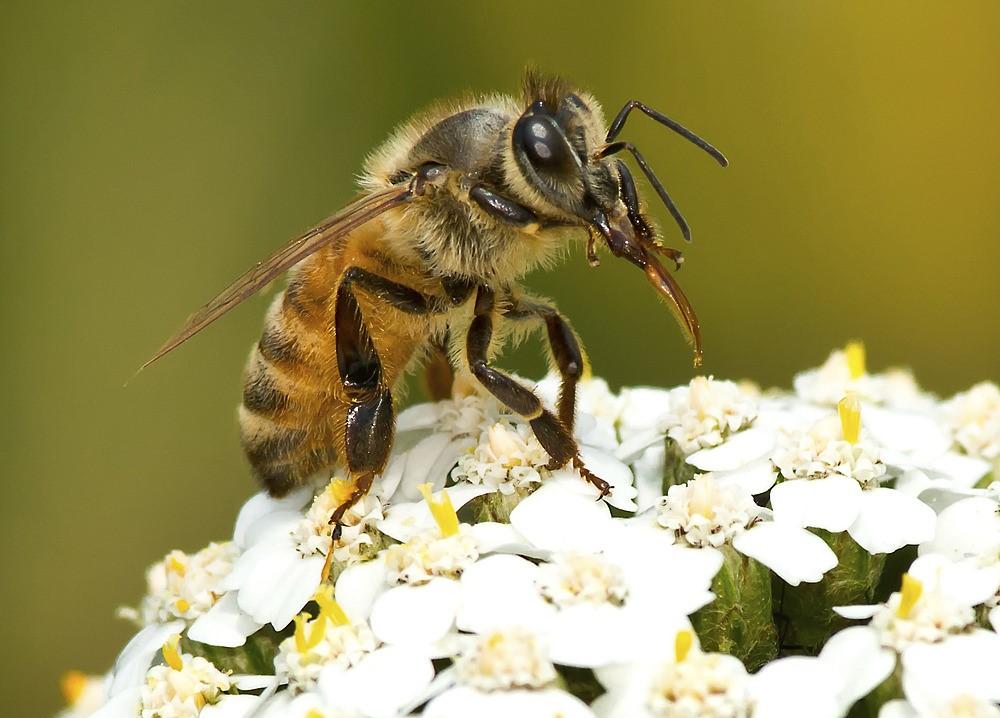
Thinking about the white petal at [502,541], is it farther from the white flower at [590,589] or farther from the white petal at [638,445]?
the white petal at [638,445]

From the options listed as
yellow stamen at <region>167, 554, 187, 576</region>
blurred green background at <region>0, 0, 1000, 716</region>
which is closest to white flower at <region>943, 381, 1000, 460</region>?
yellow stamen at <region>167, 554, 187, 576</region>

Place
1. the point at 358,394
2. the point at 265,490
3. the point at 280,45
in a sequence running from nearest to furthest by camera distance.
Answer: the point at 358,394 < the point at 265,490 < the point at 280,45

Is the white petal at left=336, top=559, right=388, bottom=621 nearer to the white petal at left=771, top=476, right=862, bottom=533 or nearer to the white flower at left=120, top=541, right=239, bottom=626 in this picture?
the white flower at left=120, top=541, right=239, bottom=626

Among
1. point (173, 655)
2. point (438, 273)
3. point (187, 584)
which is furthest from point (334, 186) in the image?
point (173, 655)

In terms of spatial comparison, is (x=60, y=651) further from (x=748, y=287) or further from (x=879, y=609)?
(x=879, y=609)

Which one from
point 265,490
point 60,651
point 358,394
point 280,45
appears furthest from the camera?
point 280,45

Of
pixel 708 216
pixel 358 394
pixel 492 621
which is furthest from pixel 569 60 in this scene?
pixel 492 621

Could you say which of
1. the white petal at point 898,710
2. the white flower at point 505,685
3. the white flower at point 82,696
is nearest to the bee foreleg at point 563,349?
the white flower at point 505,685
